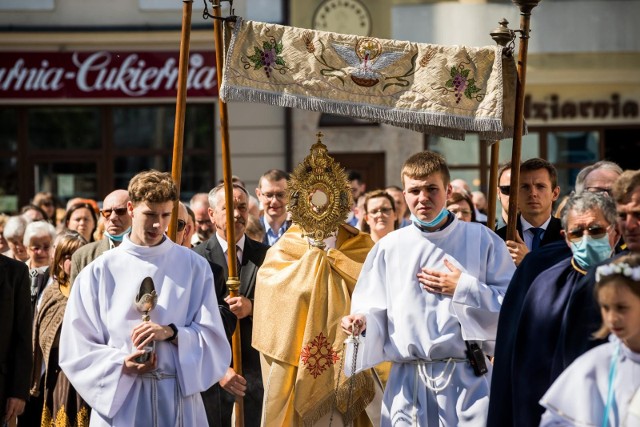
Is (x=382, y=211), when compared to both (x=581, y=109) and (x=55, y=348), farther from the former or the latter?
(x=581, y=109)

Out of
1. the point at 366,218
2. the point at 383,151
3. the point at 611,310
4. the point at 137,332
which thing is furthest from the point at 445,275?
the point at 383,151

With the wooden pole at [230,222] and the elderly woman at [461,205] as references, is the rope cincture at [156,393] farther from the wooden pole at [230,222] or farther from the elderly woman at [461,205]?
the elderly woman at [461,205]

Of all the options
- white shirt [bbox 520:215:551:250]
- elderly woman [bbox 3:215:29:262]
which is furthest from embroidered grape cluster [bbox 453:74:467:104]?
elderly woman [bbox 3:215:29:262]

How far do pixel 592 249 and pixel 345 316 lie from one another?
2.33m

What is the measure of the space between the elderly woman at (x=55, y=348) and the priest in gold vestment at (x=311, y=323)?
1.34 m

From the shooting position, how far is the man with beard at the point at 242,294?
9.14 m

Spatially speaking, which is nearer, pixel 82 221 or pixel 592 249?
pixel 592 249

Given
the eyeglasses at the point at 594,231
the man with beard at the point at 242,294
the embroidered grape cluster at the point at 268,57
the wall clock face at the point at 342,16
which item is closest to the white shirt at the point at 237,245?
the man with beard at the point at 242,294

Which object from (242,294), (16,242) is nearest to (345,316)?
(242,294)

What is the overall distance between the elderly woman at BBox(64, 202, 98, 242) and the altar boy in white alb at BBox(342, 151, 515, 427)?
4.56 metres

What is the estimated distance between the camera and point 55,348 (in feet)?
31.7

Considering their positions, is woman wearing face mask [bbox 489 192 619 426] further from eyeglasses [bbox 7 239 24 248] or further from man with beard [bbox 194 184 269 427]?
eyeglasses [bbox 7 239 24 248]

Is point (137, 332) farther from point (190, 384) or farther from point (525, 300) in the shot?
point (525, 300)

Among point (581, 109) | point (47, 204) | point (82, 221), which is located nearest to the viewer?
point (82, 221)
